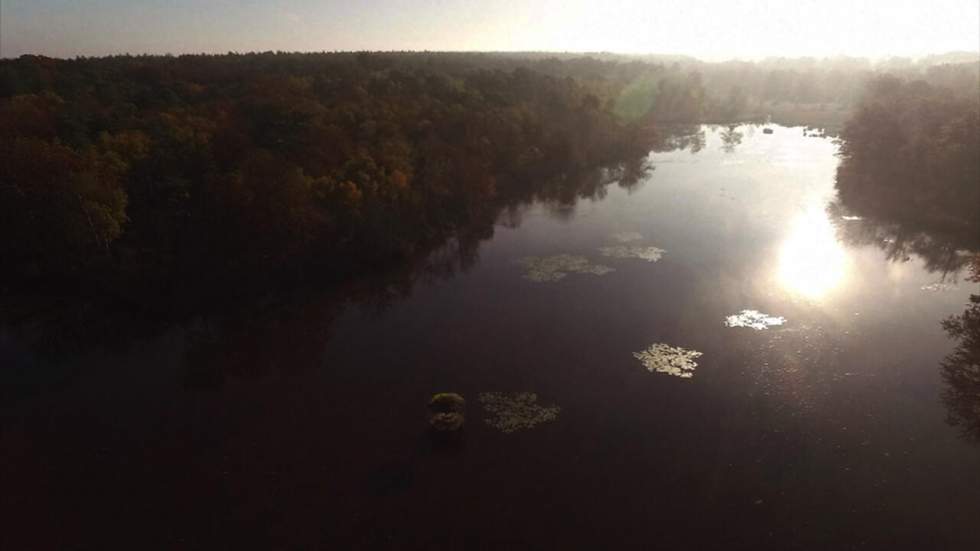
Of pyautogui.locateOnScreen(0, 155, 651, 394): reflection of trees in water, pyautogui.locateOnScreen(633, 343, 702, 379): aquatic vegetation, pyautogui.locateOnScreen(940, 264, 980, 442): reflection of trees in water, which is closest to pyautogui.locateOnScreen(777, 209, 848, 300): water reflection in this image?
pyautogui.locateOnScreen(940, 264, 980, 442): reflection of trees in water

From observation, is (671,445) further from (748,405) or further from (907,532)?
(907,532)

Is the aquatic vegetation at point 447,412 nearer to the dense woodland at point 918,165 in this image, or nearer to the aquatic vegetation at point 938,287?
the aquatic vegetation at point 938,287

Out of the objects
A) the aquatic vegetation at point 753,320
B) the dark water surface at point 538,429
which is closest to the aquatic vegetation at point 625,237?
the dark water surface at point 538,429

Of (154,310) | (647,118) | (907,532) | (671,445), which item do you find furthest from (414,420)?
(647,118)

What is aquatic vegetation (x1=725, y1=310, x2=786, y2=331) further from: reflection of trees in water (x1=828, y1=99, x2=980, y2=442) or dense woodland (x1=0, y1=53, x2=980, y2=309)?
dense woodland (x1=0, y1=53, x2=980, y2=309)

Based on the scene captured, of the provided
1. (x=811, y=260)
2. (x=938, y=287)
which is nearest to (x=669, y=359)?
(x=811, y=260)

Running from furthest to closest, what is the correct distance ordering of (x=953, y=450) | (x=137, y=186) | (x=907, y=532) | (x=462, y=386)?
1. (x=137, y=186)
2. (x=462, y=386)
3. (x=953, y=450)
4. (x=907, y=532)

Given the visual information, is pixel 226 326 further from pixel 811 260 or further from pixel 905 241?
pixel 905 241
